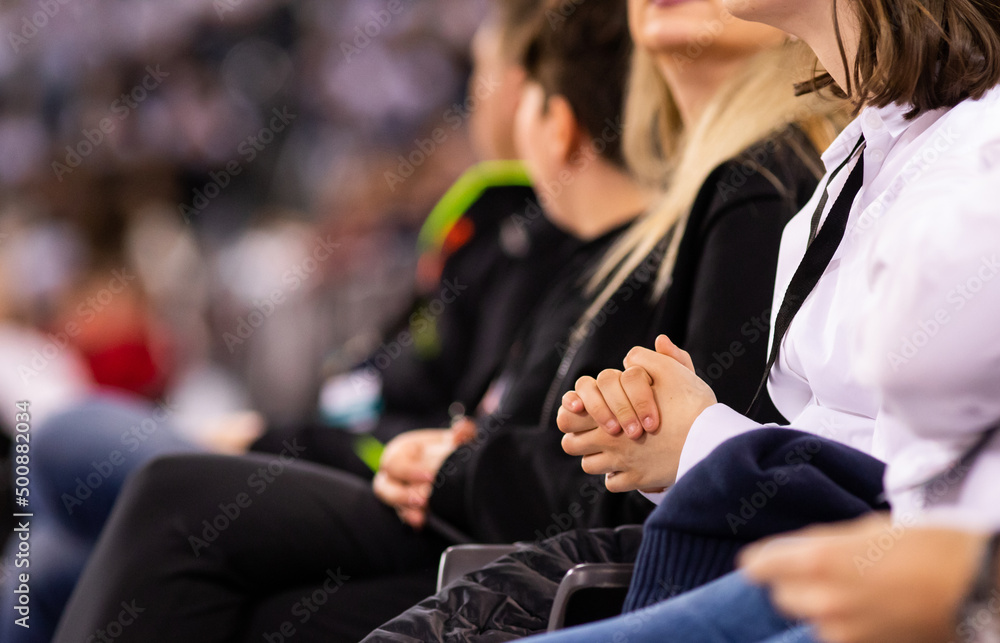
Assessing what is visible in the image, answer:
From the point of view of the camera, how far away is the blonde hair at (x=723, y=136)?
1.09m

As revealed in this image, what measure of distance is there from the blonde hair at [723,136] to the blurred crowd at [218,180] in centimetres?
121

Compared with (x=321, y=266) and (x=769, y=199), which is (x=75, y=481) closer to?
(x=769, y=199)

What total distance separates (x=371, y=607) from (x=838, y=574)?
0.70 meters

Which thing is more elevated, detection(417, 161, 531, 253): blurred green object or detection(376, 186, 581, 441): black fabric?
detection(417, 161, 531, 253): blurred green object

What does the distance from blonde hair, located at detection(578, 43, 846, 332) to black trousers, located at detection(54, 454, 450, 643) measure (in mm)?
373

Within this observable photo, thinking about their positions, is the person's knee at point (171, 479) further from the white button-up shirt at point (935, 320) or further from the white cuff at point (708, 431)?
the white button-up shirt at point (935, 320)

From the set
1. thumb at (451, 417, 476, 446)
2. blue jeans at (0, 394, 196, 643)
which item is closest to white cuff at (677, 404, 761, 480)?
thumb at (451, 417, 476, 446)

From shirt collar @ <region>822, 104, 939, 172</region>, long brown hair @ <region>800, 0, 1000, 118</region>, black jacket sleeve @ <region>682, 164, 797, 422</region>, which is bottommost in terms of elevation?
black jacket sleeve @ <region>682, 164, 797, 422</region>

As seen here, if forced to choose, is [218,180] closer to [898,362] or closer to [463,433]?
[463,433]

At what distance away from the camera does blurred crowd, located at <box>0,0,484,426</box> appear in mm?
3025

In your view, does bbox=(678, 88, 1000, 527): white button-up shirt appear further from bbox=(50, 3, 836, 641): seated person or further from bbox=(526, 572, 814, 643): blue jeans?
bbox=(50, 3, 836, 641): seated person

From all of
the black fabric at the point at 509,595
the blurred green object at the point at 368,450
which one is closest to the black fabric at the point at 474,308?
the blurred green object at the point at 368,450

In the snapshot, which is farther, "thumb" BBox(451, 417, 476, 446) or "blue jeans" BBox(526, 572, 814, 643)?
"thumb" BBox(451, 417, 476, 446)

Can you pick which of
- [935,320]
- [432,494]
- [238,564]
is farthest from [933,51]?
[238,564]
